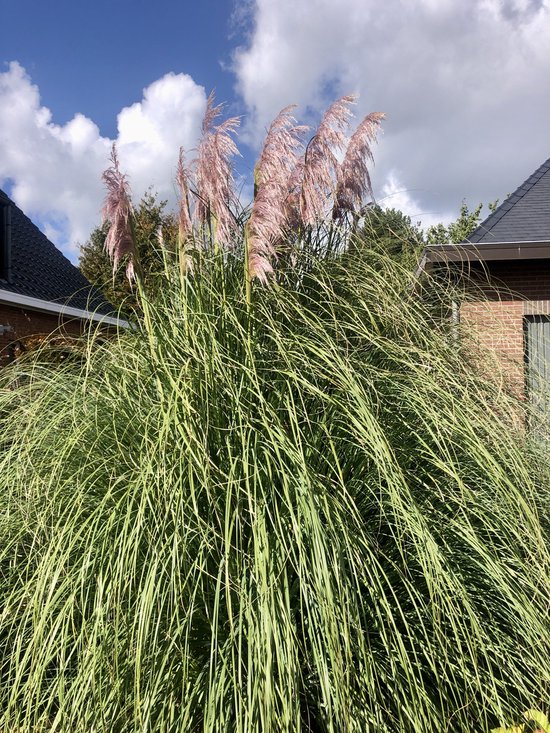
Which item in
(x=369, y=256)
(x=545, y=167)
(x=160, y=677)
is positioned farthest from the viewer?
(x=545, y=167)

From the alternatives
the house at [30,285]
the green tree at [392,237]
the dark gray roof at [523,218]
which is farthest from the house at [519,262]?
the house at [30,285]

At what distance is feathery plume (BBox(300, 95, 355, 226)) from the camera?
3.05 m

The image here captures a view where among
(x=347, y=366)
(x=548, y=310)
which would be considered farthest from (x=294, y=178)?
(x=548, y=310)

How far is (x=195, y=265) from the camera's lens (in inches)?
112

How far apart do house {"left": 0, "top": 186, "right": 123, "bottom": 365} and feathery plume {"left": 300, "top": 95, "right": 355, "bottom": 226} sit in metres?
5.43

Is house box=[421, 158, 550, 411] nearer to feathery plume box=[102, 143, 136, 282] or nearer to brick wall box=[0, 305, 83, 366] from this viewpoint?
feathery plume box=[102, 143, 136, 282]

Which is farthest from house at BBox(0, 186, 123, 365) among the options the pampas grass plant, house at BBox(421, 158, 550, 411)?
the pampas grass plant

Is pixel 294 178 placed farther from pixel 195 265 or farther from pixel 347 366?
pixel 347 366

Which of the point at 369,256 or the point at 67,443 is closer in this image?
the point at 67,443

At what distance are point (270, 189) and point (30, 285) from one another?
9603mm

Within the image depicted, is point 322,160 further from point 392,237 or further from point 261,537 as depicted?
point 261,537

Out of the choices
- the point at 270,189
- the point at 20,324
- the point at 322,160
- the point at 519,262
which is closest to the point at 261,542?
the point at 270,189

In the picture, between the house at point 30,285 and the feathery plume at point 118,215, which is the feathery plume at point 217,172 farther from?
the house at point 30,285

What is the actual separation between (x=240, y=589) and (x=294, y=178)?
189 centimetres
